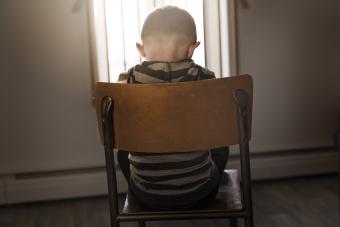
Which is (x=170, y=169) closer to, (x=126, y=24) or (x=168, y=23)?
(x=168, y=23)

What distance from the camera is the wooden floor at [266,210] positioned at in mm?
2055

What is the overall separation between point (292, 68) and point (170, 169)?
1.37 m

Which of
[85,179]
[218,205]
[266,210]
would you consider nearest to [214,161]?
[218,205]

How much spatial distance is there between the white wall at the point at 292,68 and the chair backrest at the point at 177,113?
4.26ft

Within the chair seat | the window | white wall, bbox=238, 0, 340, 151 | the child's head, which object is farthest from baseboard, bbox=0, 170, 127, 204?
the child's head

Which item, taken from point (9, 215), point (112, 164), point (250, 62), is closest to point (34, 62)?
point (9, 215)

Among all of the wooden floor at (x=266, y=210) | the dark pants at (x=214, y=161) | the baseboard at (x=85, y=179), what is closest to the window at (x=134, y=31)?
the baseboard at (x=85, y=179)

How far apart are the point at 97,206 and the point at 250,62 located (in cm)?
96

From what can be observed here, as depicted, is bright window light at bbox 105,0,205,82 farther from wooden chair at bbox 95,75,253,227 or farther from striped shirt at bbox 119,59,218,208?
wooden chair at bbox 95,75,253,227

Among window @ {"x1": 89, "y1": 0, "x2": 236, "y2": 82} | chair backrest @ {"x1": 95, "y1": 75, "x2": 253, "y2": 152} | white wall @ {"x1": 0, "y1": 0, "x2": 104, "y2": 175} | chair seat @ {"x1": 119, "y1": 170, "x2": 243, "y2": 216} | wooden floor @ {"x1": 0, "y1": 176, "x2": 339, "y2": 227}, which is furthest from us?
window @ {"x1": 89, "y1": 0, "x2": 236, "y2": 82}

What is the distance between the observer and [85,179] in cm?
241

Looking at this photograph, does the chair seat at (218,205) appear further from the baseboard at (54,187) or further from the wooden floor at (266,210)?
the baseboard at (54,187)

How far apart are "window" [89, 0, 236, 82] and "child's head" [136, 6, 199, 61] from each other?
39.0 inches

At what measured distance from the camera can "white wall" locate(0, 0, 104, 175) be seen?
7.39ft
